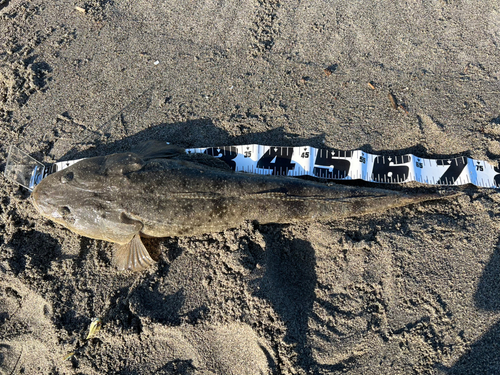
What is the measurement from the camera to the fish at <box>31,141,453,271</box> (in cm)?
359

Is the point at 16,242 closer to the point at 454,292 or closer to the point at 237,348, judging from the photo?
the point at 237,348

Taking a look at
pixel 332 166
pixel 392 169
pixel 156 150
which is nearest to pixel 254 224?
pixel 332 166

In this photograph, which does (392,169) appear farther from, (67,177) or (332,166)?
(67,177)

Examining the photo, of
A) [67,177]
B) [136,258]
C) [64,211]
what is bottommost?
[136,258]

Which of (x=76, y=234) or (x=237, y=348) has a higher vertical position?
(x=76, y=234)

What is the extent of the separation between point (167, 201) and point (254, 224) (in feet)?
3.24

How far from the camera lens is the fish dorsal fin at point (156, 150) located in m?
4.05

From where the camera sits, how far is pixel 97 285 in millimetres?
3682

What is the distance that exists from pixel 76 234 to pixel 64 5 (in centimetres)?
379

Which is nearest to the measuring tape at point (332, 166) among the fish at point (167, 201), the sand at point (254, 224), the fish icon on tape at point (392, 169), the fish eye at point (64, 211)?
the fish icon on tape at point (392, 169)

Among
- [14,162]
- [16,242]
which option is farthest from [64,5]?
[16,242]

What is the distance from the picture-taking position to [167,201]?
360cm

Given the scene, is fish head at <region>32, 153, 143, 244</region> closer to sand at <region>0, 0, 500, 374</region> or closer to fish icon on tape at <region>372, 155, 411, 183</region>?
sand at <region>0, 0, 500, 374</region>

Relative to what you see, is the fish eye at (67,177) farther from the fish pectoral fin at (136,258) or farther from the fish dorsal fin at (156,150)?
the fish pectoral fin at (136,258)
